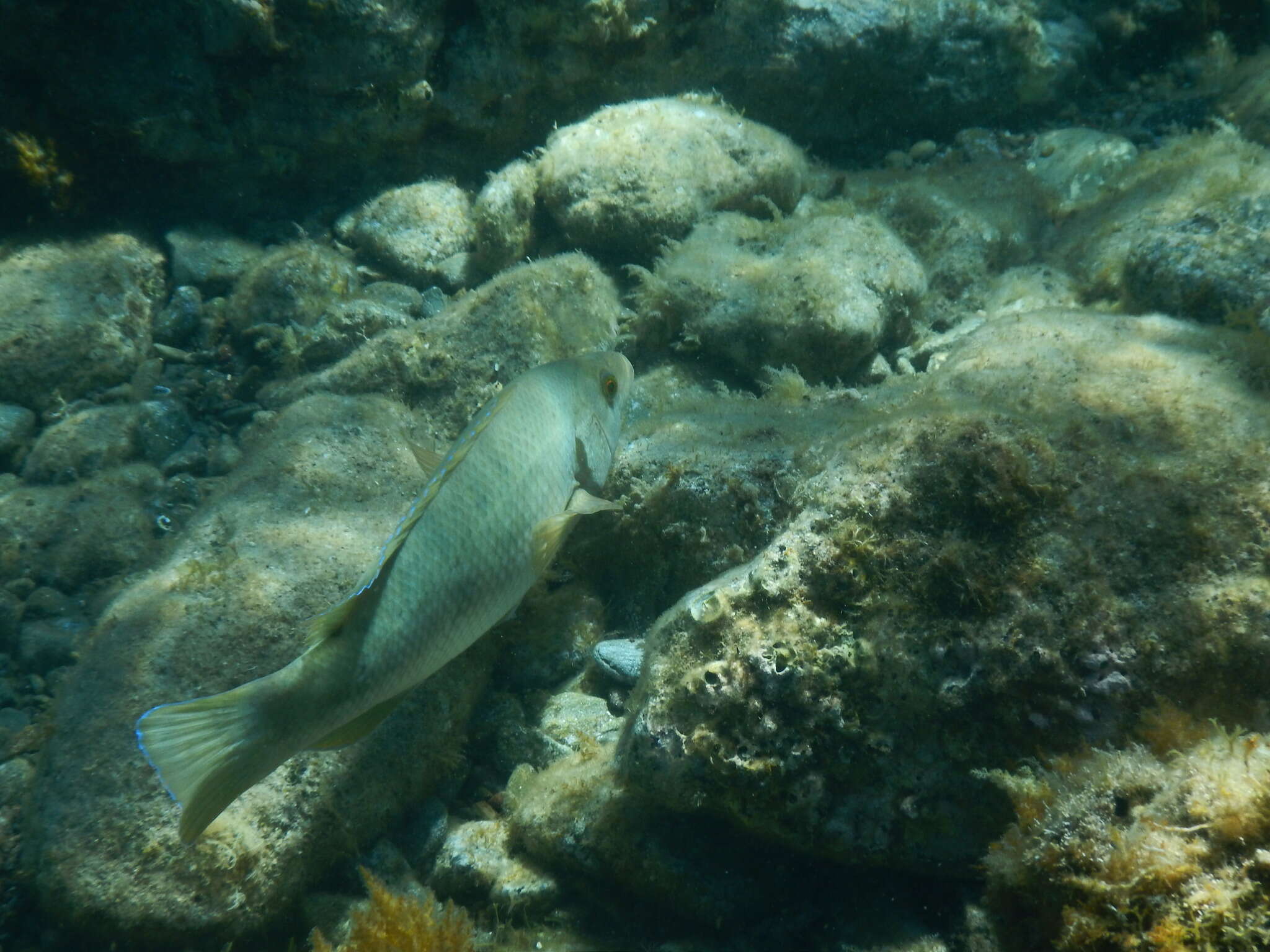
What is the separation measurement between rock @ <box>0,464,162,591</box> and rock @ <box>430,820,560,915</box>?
342 cm

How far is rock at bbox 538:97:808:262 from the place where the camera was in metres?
5.10

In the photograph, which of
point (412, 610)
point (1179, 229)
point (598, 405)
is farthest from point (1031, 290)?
point (412, 610)

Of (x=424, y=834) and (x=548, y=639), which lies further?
(x=548, y=639)

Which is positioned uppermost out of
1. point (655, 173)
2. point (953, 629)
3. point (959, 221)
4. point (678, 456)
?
point (959, 221)

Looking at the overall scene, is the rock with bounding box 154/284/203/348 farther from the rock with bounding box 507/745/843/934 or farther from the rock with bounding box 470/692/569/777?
the rock with bounding box 507/745/843/934

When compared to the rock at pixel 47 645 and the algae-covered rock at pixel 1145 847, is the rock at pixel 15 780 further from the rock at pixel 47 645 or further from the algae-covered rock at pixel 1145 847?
the algae-covered rock at pixel 1145 847

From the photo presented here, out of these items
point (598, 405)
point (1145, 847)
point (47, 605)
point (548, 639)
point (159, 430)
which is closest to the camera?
point (1145, 847)

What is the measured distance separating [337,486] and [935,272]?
487cm

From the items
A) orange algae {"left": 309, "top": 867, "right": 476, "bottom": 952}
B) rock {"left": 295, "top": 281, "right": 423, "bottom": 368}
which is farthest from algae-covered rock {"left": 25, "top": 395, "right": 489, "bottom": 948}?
rock {"left": 295, "top": 281, "right": 423, "bottom": 368}

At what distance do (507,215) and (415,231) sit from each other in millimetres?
1065

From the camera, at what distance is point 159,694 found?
2957 millimetres

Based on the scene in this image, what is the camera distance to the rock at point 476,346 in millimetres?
4562

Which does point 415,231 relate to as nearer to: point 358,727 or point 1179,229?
→ point 358,727

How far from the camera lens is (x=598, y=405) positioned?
328cm
